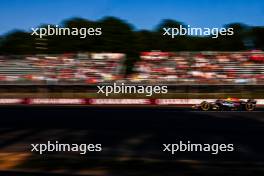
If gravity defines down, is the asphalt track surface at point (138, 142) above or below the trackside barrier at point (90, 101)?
above

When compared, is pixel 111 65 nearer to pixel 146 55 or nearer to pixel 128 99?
pixel 146 55

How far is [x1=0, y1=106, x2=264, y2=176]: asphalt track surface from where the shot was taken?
754 centimetres

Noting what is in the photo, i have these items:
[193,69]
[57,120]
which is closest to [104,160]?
[57,120]

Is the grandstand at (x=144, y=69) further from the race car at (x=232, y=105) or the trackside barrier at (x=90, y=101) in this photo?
the race car at (x=232, y=105)

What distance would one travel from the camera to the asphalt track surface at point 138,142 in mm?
7543

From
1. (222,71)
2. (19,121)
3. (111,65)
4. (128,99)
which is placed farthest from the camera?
(111,65)

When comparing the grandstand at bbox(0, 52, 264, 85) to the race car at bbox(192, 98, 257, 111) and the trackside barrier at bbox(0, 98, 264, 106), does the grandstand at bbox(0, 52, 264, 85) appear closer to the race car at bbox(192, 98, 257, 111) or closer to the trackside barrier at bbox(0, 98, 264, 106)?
the trackside barrier at bbox(0, 98, 264, 106)

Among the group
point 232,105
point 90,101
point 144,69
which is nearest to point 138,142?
point 232,105

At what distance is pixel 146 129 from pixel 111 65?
21.0m

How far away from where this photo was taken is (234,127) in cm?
1298

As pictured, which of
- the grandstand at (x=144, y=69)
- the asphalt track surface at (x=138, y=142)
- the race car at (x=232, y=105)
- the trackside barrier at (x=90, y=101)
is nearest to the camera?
the asphalt track surface at (x=138, y=142)

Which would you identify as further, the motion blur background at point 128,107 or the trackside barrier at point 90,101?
the trackside barrier at point 90,101

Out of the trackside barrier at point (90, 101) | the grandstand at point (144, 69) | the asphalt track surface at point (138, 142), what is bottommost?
the trackside barrier at point (90, 101)

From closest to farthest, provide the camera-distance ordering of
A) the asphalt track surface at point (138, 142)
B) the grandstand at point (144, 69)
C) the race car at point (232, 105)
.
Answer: the asphalt track surface at point (138, 142) < the race car at point (232, 105) < the grandstand at point (144, 69)
